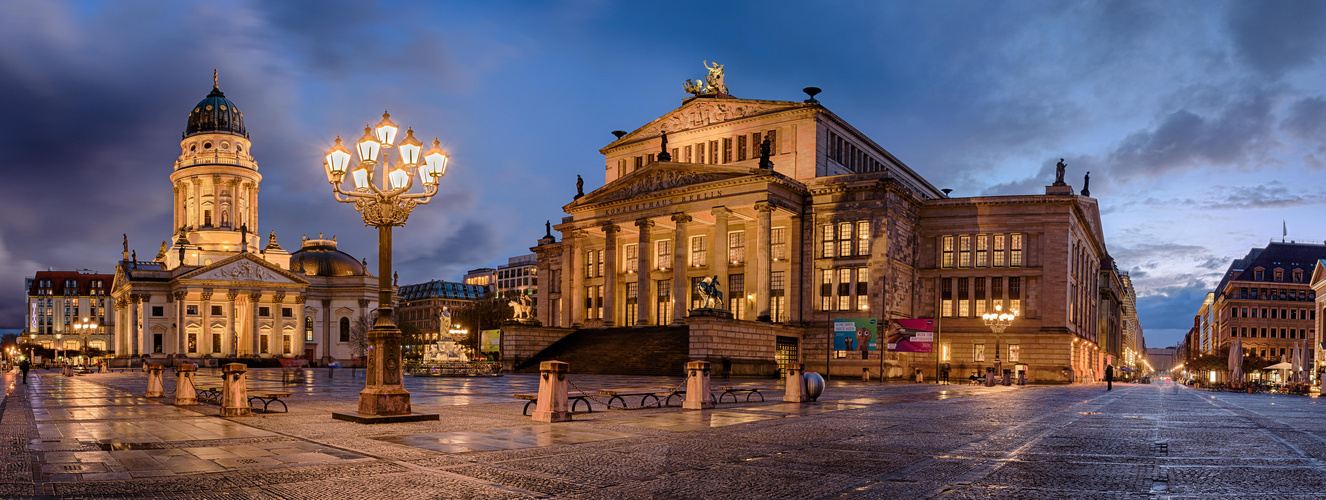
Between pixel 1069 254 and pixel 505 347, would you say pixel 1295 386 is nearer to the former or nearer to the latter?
pixel 1069 254

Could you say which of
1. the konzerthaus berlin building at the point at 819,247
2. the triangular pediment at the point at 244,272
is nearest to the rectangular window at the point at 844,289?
the konzerthaus berlin building at the point at 819,247

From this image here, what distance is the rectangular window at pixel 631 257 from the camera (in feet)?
247

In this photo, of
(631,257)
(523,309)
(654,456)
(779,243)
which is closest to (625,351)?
(523,309)

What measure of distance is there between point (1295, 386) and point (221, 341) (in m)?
110

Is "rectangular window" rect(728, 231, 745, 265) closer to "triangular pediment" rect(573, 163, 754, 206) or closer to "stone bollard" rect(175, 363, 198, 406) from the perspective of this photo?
"triangular pediment" rect(573, 163, 754, 206)

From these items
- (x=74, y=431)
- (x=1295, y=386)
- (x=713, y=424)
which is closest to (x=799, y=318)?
(x=1295, y=386)

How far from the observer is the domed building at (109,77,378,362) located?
364 feet

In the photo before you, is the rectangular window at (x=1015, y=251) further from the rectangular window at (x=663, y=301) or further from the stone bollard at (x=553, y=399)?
the stone bollard at (x=553, y=399)

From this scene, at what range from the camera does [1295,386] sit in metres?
51.3

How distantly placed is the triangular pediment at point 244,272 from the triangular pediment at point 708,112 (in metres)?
60.4

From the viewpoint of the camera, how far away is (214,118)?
12038cm

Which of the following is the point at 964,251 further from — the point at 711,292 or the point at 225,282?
the point at 225,282

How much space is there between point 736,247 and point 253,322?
7237 cm

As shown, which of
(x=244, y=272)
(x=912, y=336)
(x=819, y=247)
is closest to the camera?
(x=912, y=336)
